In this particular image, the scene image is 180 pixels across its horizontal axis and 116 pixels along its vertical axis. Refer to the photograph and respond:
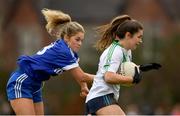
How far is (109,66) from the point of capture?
32.3 ft

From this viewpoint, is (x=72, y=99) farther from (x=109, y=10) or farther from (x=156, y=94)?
(x=109, y=10)

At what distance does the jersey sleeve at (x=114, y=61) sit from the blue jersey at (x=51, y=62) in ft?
2.15

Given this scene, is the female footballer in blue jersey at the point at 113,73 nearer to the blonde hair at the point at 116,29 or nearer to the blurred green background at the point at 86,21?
the blonde hair at the point at 116,29

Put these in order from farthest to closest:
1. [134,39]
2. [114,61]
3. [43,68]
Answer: [43,68]
[134,39]
[114,61]

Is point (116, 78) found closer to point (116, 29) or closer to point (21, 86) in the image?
point (116, 29)

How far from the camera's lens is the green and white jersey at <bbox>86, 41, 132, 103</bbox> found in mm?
9852

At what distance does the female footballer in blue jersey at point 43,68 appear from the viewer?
34.0ft

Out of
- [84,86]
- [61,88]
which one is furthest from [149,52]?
[84,86]

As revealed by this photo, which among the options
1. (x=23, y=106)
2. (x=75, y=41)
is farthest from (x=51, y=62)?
(x=23, y=106)

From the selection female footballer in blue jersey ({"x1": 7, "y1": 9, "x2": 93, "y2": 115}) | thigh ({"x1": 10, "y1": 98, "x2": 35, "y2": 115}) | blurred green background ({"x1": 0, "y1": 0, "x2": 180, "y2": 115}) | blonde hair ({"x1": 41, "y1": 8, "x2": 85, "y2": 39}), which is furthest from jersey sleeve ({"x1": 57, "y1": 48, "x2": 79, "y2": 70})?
blurred green background ({"x1": 0, "y1": 0, "x2": 180, "y2": 115})

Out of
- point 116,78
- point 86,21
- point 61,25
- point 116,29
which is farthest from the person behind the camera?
point 86,21

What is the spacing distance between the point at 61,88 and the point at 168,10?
2619 cm

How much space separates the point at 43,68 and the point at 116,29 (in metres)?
0.94

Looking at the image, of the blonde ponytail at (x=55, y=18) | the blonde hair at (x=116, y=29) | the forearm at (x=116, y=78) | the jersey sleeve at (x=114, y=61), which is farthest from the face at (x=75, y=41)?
the forearm at (x=116, y=78)
